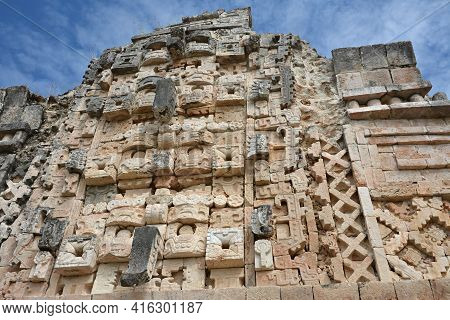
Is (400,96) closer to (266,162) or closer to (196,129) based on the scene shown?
(266,162)

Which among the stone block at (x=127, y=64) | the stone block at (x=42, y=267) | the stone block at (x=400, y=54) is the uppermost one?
the stone block at (x=127, y=64)

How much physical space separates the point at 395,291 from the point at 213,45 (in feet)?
19.5

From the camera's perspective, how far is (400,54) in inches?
284

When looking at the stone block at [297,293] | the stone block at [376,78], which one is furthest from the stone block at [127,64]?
the stone block at [297,293]

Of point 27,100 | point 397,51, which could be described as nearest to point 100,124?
point 27,100

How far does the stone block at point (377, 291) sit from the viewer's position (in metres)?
3.72

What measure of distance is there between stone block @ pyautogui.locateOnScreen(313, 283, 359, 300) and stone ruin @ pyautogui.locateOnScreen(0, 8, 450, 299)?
0.7 inches

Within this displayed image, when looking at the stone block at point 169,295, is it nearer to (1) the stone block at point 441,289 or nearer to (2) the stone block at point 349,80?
(1) the stone block at point 441,289

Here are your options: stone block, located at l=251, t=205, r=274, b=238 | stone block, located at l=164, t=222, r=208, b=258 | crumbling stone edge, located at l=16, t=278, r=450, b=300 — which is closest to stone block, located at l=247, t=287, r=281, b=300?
crumbling stone edge, located at l=16, t=278, r=450, b=300

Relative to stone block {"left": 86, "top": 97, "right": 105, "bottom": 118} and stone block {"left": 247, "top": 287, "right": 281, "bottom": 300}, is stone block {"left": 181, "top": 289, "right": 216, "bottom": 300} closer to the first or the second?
stone block {"left": 247, "top": 287, "right": 281, "bottom": 300}

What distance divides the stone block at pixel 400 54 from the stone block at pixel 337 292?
460 cm

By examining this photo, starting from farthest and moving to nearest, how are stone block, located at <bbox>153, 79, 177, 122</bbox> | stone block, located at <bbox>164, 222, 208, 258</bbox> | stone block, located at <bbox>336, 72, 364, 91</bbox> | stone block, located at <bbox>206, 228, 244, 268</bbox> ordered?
stone block, located at <bbox>336, 72, 364, 91</bbox>, stone block, located at <bbox>153, 79, 177, 122</bbox>, stone block, located at <bbox>164, 222, 208, 258</bbox>, stone block, located at <bbox>206, 228, 244, 268</bbox>

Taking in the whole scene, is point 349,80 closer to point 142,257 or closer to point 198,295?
point 142,257

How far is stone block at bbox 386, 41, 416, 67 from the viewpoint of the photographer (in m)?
7.07
